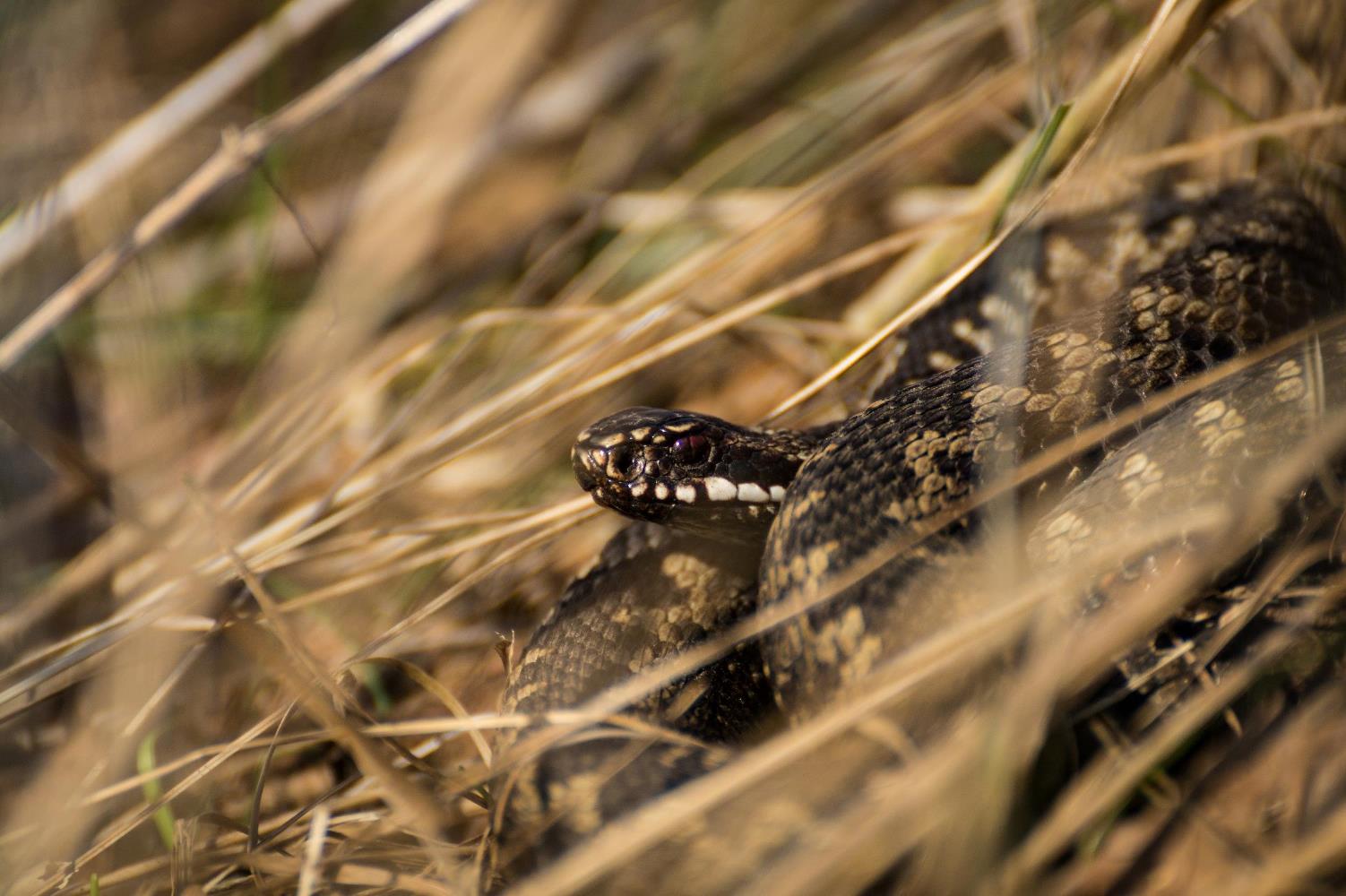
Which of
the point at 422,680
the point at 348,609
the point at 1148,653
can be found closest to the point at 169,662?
the point at 348,609

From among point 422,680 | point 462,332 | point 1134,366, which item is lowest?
point 1134,366

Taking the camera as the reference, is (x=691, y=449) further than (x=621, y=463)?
Yes

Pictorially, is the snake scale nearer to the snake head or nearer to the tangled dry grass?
the snake head

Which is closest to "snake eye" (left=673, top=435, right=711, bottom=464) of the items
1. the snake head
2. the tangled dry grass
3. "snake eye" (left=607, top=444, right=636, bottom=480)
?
the snake head

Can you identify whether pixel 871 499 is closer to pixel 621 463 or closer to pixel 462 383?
pixel 621 463

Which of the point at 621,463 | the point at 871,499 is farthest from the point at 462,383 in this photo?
the point at 871,499

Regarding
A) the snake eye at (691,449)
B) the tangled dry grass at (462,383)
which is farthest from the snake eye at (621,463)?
the tangled dry grass at (462,383)

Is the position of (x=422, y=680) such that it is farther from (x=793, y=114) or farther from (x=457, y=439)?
(x=793, y=114)
